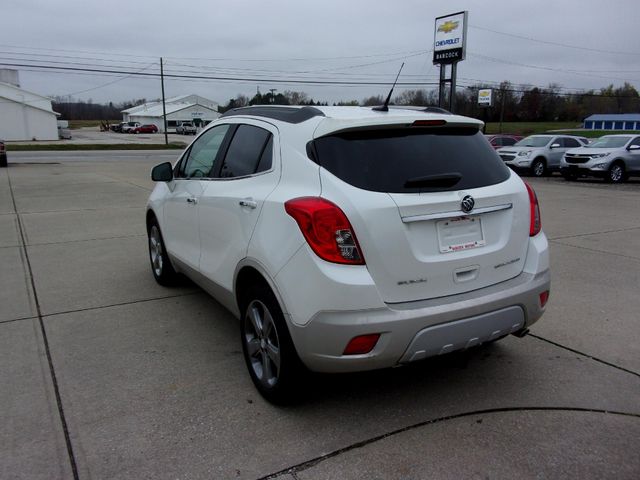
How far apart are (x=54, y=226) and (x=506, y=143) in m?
22.3

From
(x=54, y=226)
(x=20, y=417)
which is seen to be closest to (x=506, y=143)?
(x=54, y=226)

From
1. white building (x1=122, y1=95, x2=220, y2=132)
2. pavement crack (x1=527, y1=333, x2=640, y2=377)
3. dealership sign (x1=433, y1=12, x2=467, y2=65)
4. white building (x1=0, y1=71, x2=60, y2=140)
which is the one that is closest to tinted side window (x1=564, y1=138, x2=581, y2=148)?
dealership sign (x1=433, y1=12, x2=467, y2=65)

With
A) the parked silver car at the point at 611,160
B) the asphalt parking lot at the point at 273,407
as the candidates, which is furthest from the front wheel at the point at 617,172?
the asphalt parking lot at the point at 273,407

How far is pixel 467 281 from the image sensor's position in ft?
9.57

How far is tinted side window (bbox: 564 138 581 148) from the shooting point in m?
21.9

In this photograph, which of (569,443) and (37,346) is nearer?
(569,443)

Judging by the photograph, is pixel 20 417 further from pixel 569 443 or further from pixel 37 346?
pixel 569 443

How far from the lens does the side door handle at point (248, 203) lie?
10.5ft

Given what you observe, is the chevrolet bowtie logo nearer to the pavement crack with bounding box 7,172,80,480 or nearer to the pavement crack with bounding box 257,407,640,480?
the pavement crack with bounding box 7,172,80,480

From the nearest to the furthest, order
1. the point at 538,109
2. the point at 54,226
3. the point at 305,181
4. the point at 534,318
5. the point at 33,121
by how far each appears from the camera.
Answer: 1. the point at 305,181
2. the point at 534,318
3. the point at 54,226
4. the point at 33,121
5. the point at 538,109

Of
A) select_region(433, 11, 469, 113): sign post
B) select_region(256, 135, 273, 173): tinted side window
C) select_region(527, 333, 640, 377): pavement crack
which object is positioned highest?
select_region(433, 11, 469, 113): sign post

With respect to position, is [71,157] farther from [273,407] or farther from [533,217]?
[533,217]

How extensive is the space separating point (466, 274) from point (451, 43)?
41.2 m

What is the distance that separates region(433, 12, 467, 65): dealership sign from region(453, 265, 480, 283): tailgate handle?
131 feet
